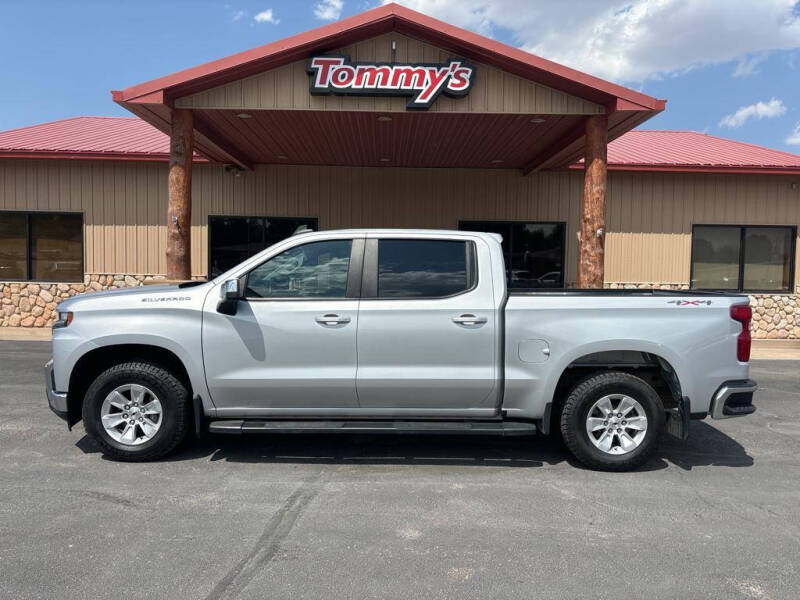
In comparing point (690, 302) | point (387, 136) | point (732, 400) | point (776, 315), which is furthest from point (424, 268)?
point (776, 315)

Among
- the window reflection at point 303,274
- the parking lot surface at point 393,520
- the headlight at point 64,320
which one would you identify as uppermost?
the window reflection at point 303,274

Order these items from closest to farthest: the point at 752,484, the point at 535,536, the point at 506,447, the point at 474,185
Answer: the point at 535,536, the point at 752,484, the point at 506,447, the point at 474,185

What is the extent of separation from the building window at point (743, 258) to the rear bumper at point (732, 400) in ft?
32.0

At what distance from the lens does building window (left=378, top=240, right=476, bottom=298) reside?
15.8ft

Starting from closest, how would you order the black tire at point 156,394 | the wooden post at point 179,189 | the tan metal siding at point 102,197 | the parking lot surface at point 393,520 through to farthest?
the parking lot surface at point 393,520, the black tire at point 156,394, the wooden post at point 179,189, the tan metal siding at point 102,197

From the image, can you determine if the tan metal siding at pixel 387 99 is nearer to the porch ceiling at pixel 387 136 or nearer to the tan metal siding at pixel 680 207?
the porch ceiling at pixel 387 136

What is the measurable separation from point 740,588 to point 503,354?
2.18m

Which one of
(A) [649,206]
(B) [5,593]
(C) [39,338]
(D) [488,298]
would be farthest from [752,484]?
(C) [39,338]

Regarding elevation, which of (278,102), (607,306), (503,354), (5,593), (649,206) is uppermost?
(278,102)

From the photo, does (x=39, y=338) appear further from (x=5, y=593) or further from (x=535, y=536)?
(x=535, y=536)

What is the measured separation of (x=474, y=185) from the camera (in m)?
13.5

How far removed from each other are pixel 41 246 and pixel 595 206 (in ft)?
38.9

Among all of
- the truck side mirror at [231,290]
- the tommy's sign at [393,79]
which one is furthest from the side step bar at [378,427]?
the tommy's sign at [393,79]

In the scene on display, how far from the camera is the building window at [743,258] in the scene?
1353cm
